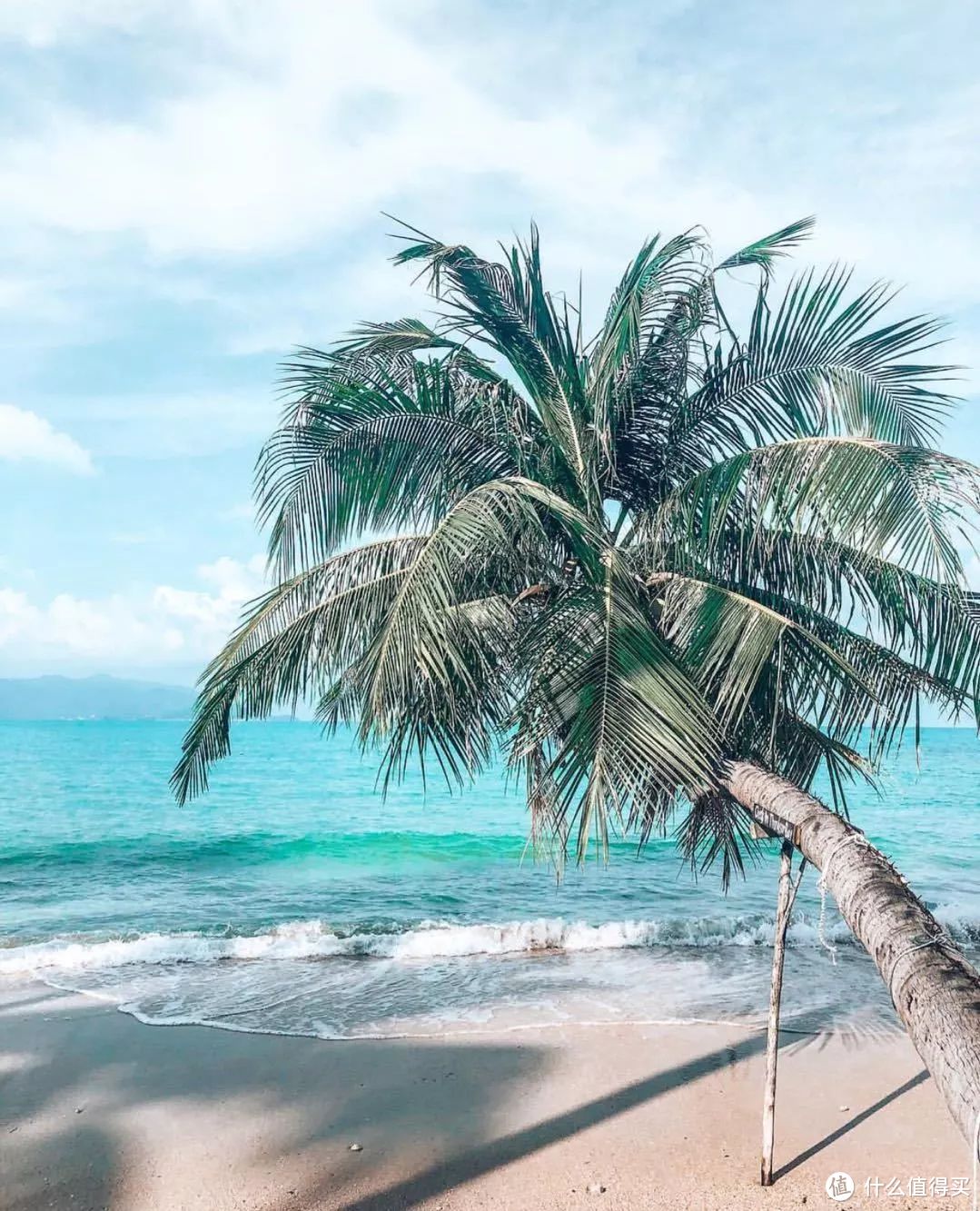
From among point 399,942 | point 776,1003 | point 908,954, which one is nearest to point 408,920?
point 399,942

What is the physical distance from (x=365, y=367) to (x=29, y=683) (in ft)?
650

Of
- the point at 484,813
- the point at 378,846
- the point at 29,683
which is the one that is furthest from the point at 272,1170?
the point at 29,683

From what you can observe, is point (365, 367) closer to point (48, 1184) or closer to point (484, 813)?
point (48, 1184)

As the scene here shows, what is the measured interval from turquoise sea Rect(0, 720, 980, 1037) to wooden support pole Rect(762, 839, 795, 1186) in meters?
0.81

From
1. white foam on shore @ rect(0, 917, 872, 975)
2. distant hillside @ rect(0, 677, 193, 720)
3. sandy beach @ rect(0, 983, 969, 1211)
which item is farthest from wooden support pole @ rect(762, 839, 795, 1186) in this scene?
distant hillside @ rect(0, 677, 193, 720)

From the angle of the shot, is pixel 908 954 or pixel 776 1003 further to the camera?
pixel 776 1003

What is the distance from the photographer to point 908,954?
2.94 meters

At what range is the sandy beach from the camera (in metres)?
6.06

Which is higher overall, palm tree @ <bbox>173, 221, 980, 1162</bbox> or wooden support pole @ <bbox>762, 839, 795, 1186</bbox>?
palm tree @ <bbox>173, 221, 980, 1162</bbox>

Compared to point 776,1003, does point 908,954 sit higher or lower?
higher

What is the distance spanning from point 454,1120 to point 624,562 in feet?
15.3

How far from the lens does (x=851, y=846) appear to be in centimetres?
361

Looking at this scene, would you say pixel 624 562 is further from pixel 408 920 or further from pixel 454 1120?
pixel 408 920

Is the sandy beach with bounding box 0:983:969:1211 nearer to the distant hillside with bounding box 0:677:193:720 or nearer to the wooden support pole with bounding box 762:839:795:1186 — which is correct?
the wooden support pole with bounding box 762:839:795:1186
